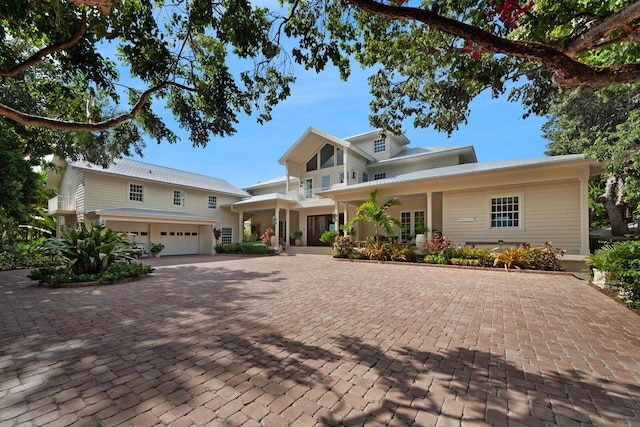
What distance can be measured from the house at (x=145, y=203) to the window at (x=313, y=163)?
7.82m

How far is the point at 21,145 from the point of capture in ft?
40.7

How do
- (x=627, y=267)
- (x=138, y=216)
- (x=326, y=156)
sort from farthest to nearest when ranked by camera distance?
(x=326, y=156) < (x=138, y=216) < (x=627, y=267)

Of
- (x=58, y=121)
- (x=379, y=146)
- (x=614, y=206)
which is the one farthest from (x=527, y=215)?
(x=58, y=121)

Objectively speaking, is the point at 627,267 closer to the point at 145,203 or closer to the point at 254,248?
the point at 254,248

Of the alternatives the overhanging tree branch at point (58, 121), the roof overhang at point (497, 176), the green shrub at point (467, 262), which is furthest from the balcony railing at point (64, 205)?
the green shrub at point (467, 262)

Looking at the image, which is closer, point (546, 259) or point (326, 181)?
point (546, 259)

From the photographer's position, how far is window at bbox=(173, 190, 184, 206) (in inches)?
805

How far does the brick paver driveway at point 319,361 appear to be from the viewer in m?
2.19

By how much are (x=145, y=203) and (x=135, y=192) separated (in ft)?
3.13

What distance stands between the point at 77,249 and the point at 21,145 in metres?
9.27

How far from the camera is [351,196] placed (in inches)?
651

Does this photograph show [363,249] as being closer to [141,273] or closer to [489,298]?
[489,298]

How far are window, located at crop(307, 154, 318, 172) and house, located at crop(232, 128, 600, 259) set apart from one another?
82mm

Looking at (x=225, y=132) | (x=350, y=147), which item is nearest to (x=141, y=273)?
(x=225, y=132)
